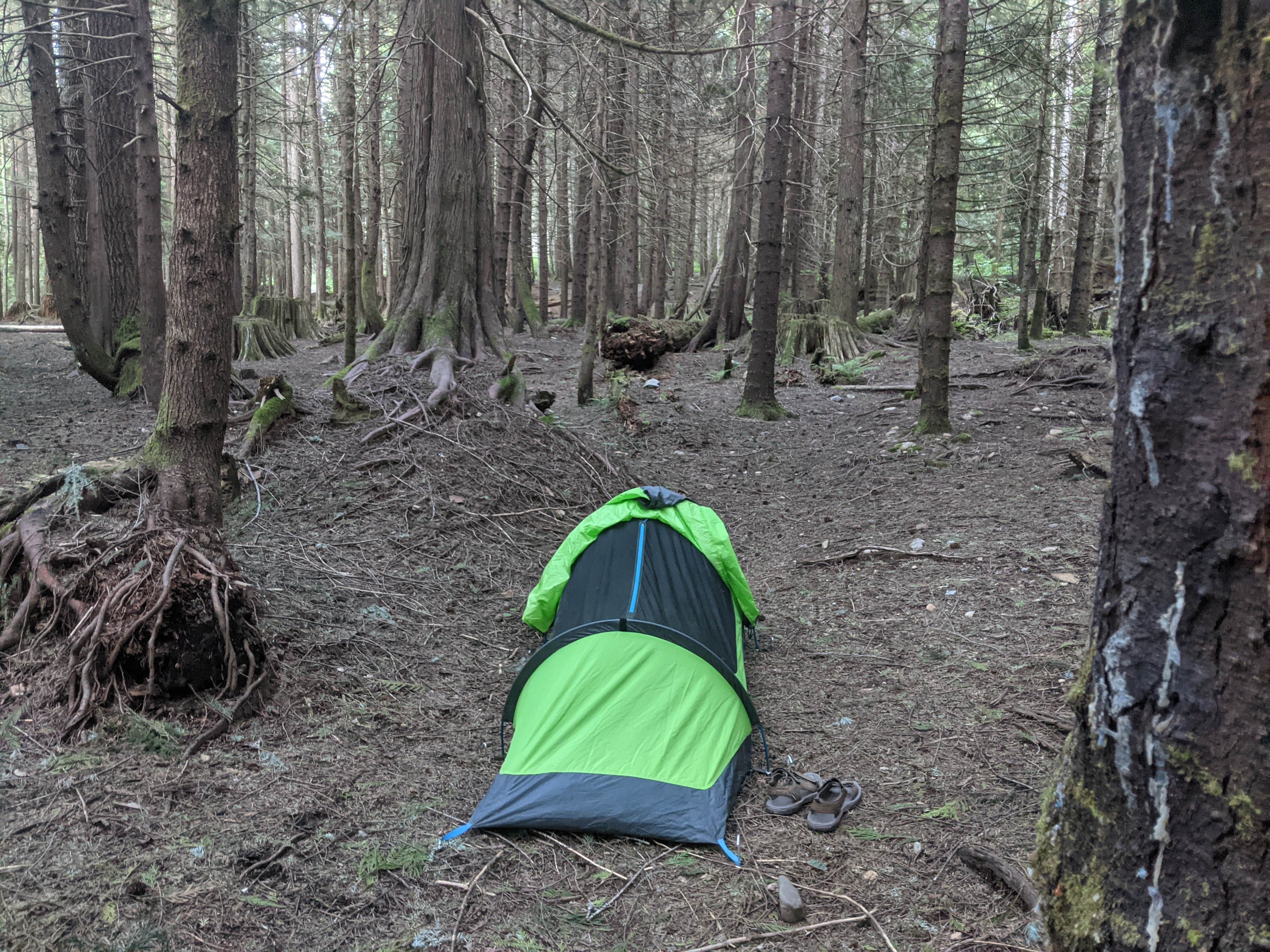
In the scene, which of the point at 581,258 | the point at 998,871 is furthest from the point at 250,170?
the point at 998,871

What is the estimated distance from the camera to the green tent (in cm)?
334

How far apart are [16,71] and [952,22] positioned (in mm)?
8520

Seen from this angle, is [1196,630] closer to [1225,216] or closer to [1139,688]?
[1139,688]

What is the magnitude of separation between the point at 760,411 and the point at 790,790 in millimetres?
7013

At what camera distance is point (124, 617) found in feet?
11.5

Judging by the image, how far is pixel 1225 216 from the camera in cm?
143

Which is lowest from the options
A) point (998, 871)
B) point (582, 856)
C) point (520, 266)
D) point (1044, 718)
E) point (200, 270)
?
point (582, 856)

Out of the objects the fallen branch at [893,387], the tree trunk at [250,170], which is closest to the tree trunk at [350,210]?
the tree trunk at [250,170]

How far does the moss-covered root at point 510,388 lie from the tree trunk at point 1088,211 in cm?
921

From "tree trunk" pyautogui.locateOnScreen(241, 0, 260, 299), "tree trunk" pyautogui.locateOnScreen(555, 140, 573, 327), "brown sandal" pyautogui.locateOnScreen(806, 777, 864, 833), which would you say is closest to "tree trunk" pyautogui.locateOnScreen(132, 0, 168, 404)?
"tree trunk" pyautogui.locateOnScreen(241, 0, 260, 299)

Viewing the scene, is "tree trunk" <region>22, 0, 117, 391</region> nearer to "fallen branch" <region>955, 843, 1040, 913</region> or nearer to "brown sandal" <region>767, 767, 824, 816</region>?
"brown sandal" <region>767, 767, 824, 816</region>

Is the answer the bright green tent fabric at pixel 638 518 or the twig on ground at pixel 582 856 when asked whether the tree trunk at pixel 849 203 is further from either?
the twig on ground at pixel 582 856

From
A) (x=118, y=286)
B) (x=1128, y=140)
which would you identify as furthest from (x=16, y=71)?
(x=1128, y=140)

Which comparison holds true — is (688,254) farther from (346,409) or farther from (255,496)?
(255,496)
